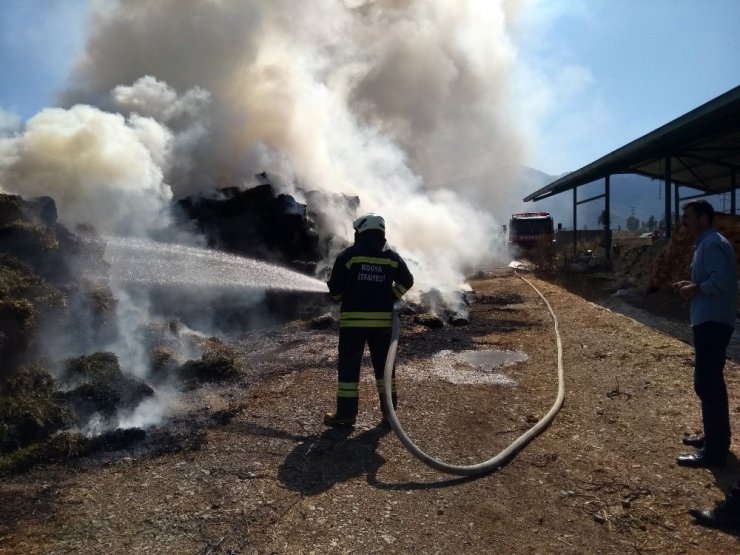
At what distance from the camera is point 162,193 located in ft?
34.4

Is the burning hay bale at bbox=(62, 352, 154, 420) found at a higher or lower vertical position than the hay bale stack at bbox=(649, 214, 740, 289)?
lower

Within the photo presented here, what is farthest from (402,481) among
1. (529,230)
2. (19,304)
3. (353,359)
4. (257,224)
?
(529,230)

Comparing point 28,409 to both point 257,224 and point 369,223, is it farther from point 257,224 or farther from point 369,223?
point 257,224

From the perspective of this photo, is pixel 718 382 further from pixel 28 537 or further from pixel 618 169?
pixel 618 169

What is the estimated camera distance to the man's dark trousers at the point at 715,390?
3484 millimetres

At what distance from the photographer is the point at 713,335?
11.5ft

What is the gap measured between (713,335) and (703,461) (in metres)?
0.83

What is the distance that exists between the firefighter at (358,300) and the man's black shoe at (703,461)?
2.16 m

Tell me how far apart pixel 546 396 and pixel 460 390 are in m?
0.83

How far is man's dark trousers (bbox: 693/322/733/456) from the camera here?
3.48m

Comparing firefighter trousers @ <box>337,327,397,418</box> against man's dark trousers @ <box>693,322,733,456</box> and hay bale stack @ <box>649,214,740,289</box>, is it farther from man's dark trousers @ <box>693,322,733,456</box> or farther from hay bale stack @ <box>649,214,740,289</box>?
hay bale stack @ <box>649,214,740,289</box>

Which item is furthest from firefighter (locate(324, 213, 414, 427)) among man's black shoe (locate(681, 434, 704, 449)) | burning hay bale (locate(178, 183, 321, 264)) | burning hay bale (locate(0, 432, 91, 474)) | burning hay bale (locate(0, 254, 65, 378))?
burning hay bale (locate(178, 183, 321, 264))

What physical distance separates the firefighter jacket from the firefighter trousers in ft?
0.26

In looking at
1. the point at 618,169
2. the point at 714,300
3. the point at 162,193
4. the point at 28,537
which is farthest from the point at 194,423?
the point at 618,169
